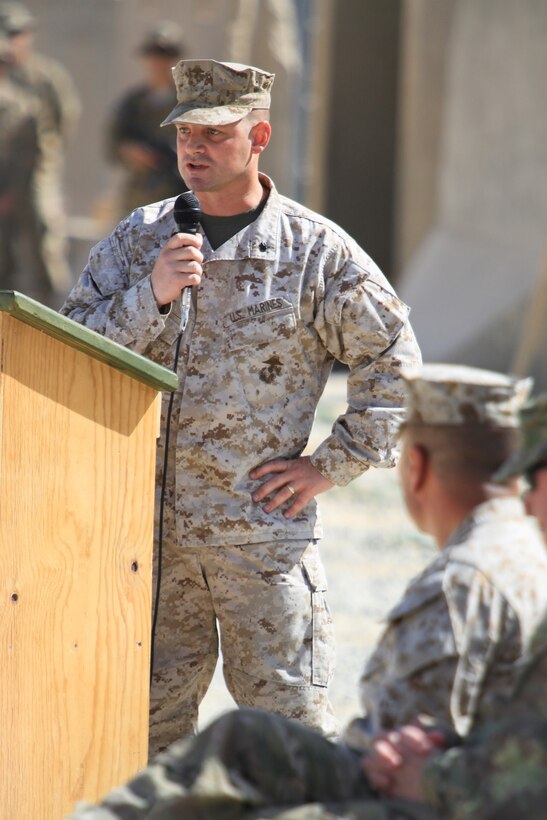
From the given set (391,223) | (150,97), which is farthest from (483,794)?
(391,223)

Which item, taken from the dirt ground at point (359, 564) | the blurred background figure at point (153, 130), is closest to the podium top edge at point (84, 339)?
the dirt ground at point (359, 564)

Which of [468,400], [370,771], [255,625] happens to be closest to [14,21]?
[255,625]

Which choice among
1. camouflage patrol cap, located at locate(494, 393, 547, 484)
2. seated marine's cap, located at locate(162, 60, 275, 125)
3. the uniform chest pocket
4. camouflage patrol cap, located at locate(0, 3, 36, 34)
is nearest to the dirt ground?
the uniform chest pocket

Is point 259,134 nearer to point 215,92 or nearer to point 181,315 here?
point 215,92

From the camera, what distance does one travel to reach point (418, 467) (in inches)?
122

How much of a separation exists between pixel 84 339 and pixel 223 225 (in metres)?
0.70

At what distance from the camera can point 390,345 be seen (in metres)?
4.19

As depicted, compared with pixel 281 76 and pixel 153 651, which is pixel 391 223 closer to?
pixel 281 76

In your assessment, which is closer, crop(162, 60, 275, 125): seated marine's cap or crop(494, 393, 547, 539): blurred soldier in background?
crop(494, 393, 547, 539): blurred soldier in background

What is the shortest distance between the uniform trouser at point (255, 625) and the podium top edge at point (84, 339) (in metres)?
0.64

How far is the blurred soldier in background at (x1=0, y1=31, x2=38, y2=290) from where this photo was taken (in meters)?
14.1

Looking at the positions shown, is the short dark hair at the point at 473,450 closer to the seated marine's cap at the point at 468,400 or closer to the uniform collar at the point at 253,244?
the seated marine's cap at the point at 468,400

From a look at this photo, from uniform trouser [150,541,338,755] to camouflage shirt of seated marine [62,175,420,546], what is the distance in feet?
0.24

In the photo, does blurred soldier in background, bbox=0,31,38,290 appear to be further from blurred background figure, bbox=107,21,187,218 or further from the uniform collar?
the uniform collar
